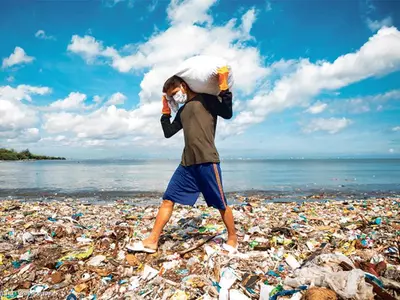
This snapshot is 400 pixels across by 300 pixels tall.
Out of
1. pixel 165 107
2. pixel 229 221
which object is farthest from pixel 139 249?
pixel 165 107

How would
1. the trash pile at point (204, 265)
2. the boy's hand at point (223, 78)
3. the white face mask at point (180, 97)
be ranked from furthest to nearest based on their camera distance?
the white face mask at point (180, 97) < the boy's hand at point (223, 78) < the trash pile at point (204, 265)

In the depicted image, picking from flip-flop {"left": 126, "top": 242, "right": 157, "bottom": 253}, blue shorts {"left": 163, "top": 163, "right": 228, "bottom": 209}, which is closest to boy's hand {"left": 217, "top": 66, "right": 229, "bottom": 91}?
blue shorts {"left": 163, "top": 163, "right": 228, "bottom": 209}

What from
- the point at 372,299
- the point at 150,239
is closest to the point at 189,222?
the point at 150,239

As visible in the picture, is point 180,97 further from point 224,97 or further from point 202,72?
point 224,97

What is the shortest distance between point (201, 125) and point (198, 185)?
786 mm

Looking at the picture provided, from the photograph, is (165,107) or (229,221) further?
(165,107)

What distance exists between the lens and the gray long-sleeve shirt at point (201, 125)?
3509mm

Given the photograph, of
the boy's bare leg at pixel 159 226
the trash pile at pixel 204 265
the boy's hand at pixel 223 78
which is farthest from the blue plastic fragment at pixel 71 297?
the boy's hand at pixel 223 78

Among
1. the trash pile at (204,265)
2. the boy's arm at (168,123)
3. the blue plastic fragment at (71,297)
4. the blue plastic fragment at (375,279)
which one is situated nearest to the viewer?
the blue plastic fragment at (375,279)

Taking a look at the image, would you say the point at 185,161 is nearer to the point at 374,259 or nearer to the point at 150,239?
the point at 150,239

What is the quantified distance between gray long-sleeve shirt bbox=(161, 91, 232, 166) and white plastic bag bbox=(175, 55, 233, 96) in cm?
15

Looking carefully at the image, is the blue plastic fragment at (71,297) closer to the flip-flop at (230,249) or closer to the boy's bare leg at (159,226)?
the boy's bare leg at (159,226)

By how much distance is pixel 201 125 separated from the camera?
11.6 ft

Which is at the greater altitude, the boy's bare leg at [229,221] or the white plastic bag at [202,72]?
the white plastic bag at [202,72]
